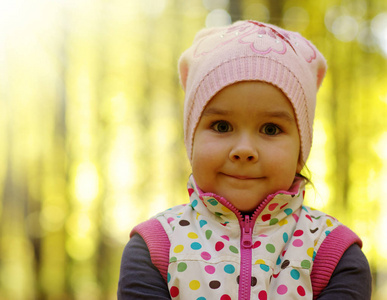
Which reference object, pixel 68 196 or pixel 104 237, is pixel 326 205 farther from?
pixel 68 196

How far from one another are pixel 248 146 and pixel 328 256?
242 millimetres

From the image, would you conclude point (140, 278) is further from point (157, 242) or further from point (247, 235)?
point (247, 235)

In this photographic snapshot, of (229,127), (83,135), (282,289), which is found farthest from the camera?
(83,135)

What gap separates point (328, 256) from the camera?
2.60 feet

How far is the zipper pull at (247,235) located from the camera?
0.79 meters

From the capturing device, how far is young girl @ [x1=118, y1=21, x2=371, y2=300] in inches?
30.1

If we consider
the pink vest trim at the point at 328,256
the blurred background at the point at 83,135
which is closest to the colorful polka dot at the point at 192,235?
the pink vest trim at the point at 328,256

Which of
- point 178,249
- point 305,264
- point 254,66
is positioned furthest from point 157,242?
point 254,66

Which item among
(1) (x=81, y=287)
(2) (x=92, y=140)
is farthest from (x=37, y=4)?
(1) (x=81, y=287)

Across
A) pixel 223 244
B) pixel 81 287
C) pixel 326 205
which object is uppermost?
pixel 223 244

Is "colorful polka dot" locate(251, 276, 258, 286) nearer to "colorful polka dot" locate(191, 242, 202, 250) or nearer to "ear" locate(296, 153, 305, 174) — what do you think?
"colorful polka dot" locate(191, 242, 202, 250)

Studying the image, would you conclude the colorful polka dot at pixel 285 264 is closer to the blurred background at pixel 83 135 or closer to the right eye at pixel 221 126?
the right eye at pixel 221 126

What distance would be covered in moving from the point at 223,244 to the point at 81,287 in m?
1.93

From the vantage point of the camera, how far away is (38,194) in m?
2.50
